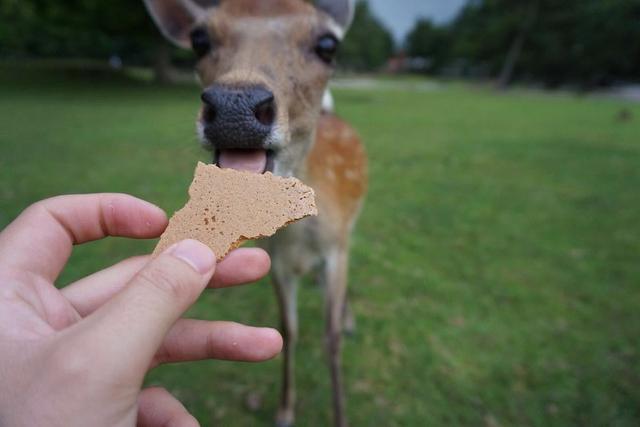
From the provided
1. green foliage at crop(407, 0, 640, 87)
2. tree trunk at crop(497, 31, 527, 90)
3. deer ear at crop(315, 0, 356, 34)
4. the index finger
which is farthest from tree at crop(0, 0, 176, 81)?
green foliage at crop(407, 0, 640, 87)

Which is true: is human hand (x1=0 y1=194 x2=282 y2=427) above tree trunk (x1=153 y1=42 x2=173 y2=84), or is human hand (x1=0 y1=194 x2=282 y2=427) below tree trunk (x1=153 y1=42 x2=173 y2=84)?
above

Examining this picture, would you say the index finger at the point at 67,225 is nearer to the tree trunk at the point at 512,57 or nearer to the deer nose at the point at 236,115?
the deer nose at the point at 236,115

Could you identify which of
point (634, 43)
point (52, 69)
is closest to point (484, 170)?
point (52, 69)

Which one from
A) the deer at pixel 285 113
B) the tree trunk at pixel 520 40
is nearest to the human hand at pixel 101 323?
the deer at pixel 285 113

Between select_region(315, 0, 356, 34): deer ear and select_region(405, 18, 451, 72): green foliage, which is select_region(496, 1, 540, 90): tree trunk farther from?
select_region(315, 0, 356, 34): deer ear

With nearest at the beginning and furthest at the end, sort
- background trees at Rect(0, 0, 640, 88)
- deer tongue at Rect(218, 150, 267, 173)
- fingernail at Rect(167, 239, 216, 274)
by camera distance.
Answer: fingernail at Rect(167, 239, 216, 274)
deer tongue at Rect(218, 150, 267, 173)
background trees at Rect(0, 0, 640, 88)

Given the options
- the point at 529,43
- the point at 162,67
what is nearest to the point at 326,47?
the point at 162,67

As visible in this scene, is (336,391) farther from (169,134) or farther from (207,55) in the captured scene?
(169,134)
